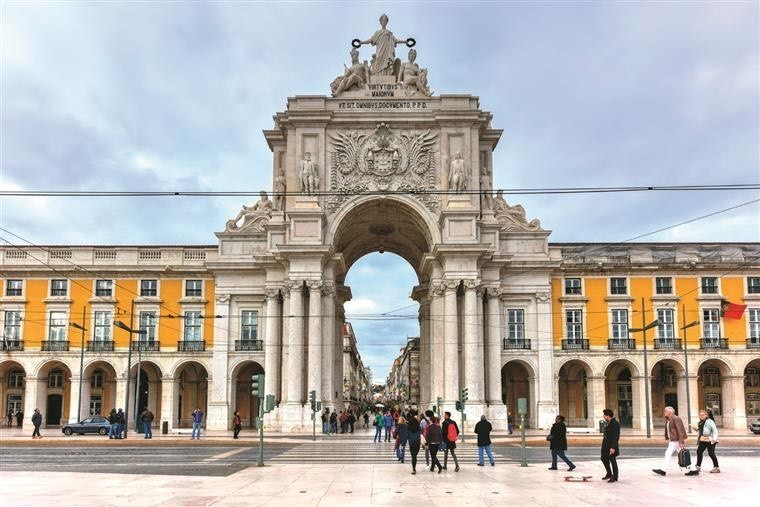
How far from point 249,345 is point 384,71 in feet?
74.9

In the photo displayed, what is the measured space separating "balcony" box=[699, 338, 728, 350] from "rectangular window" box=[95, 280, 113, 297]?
44.2 m

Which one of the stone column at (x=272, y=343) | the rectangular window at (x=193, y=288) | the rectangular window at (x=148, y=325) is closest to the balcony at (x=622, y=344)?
the stone column at (x=272, y=343)

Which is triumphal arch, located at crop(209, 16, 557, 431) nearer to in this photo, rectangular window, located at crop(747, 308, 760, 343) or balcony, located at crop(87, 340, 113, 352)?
balcony, located at crop(87, 340, 113, 352)

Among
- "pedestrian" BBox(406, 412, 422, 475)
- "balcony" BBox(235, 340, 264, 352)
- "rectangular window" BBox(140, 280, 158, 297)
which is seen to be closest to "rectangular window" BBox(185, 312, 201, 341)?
"rectangular window" BBox(140, 280, 158, 297)

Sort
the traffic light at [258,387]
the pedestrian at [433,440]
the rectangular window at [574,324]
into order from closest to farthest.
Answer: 1. the pedestrian at [433,440]
2. the traffic light at [258,387]
3. the rectangular window at [574,324]

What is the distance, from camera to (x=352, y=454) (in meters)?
32.6

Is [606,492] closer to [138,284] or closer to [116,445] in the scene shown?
[116,445]

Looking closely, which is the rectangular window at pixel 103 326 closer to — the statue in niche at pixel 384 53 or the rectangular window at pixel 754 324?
the statue in niche at pixel 384 53

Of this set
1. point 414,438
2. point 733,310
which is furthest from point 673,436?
point 733,310

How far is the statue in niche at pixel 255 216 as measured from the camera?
196 ft

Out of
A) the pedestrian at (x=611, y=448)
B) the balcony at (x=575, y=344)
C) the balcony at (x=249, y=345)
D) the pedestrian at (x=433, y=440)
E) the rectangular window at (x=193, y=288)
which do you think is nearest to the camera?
the pedestrian at (x=611, y=448)

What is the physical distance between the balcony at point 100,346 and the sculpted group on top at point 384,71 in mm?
25032

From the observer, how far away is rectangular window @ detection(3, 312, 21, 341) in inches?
2360

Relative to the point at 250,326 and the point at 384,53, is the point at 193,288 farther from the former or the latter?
the point at 384,53
